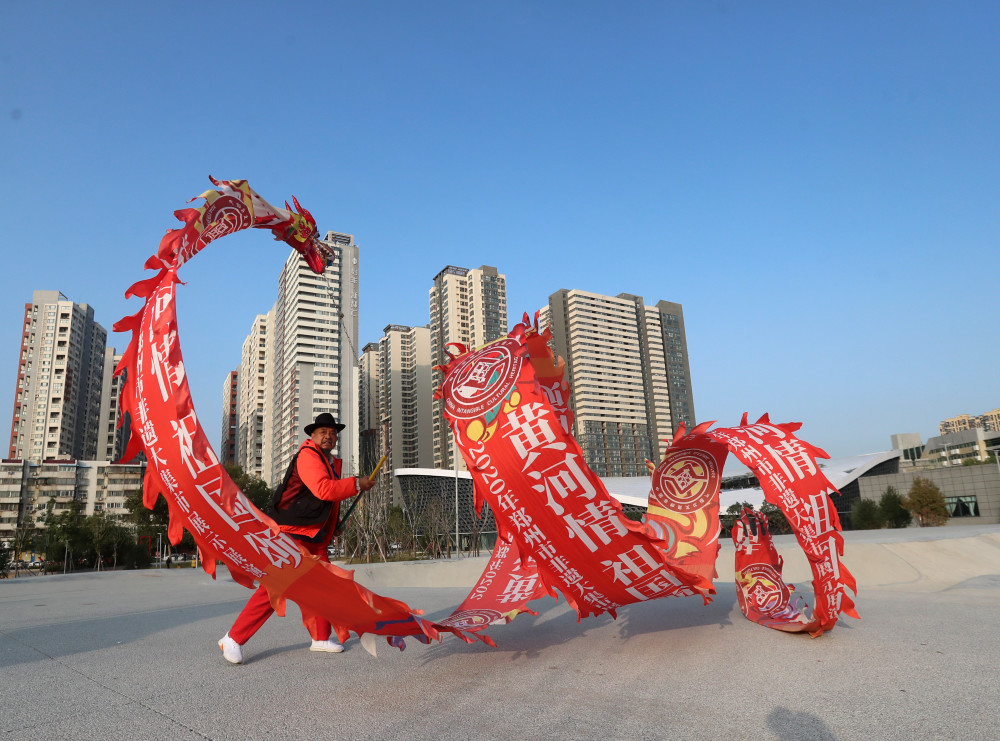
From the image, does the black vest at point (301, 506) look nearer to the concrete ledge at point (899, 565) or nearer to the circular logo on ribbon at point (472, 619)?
the circular logo on ribbon at point (472, 619)

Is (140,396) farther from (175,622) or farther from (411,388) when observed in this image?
(411,388)

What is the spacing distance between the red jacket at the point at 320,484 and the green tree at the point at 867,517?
40.7 meters

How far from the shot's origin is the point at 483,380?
4.76 meters

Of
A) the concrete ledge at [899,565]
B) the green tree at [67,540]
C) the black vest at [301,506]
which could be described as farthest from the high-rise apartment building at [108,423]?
the black vest at [301,506]

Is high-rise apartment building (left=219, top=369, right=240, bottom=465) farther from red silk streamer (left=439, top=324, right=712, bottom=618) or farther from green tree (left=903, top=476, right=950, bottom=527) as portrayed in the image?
red silk streamer (left=439, top=324, right=712, bottom=618)

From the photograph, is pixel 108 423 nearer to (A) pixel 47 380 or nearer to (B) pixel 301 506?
(A) pixel 47 380

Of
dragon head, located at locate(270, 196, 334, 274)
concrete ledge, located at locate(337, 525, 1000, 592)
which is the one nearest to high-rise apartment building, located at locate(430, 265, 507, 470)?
concrete ledge, located at locate(337, 525, 1000, 592)

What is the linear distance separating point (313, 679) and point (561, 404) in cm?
297

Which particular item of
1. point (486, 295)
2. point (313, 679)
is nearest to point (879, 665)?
point (313, 679)

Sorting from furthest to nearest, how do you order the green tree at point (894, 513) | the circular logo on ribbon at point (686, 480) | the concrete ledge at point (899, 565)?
1. the green tree at point (894, 513)
2. the concrete ledge at point (899, 565)
3. the circular logo on ribbon at point (686, 480)

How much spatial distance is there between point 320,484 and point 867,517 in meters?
41.8

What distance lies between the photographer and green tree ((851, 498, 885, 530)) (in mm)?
37156

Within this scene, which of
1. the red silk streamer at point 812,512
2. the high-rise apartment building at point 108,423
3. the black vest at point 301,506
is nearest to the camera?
the black vest at point 301,506

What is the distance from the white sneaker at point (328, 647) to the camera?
213 inches
